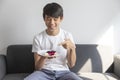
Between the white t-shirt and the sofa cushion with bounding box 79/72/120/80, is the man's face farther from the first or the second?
the sofa cushion with bounding box 79/72/120/80

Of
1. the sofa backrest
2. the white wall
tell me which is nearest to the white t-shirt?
the sofa backrest

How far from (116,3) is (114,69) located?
757 millimetres

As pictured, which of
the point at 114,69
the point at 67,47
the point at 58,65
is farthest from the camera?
the point at 114,69

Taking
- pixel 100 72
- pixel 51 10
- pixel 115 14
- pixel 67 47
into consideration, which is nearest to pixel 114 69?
pixel 100 72

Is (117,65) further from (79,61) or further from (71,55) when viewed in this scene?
(71,55)

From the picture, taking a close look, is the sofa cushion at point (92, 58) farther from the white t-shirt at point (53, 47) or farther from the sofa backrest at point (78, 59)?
the white t-shirt at point (53, 47)

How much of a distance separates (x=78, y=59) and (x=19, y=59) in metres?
0.64

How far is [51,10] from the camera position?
198 cm

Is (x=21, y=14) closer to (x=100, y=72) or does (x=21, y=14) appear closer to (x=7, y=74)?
(x=7, y=74)

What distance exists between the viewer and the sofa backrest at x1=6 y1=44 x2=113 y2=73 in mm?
2445

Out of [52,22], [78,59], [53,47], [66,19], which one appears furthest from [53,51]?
[66,19]

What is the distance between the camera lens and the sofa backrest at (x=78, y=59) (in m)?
2.45

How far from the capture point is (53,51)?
6.40ft

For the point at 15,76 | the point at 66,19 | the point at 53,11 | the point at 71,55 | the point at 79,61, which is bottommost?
the point at 15,76
